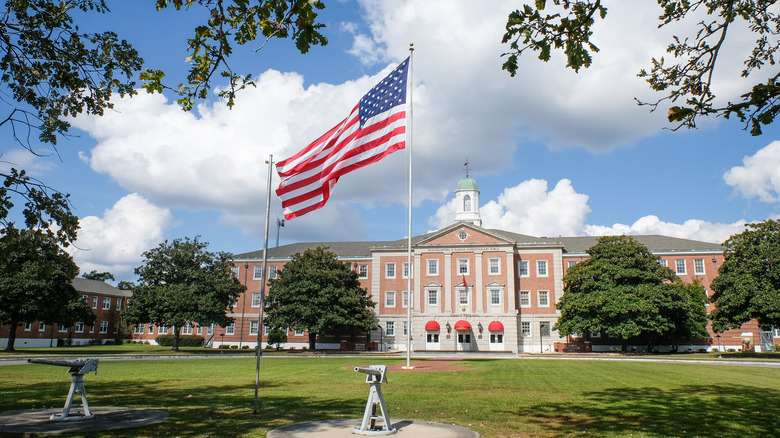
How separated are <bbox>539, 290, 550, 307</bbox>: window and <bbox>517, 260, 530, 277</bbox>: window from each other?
8.58 ft

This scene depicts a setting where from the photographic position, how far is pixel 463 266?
203 ft

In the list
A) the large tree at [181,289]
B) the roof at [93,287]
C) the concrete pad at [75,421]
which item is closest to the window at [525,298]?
the large tree at [181,289]

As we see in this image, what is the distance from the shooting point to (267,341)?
65250 millimetres

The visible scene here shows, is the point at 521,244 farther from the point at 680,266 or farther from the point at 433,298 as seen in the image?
the point at 680,266

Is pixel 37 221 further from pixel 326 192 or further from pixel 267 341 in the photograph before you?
pixel 267 341

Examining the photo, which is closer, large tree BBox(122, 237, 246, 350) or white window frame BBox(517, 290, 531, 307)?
large tree BBox(122, 237, 246, 350)

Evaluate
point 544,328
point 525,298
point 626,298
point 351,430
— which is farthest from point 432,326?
point 351,430

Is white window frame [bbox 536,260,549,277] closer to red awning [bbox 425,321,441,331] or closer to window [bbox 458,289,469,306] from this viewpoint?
window [bbox 458,289,469,306]

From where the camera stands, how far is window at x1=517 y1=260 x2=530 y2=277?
2459 inches

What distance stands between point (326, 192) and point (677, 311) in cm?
4641

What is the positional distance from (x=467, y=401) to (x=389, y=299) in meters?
52.0

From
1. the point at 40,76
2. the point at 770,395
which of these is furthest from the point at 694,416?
the point at 40,76

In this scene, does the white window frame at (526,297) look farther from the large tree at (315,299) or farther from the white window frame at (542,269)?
the large tree at (315,299)

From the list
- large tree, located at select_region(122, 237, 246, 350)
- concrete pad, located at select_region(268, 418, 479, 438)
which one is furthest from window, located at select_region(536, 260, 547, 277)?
concrete pad, located at select_region(268, 418, 479, 438)
